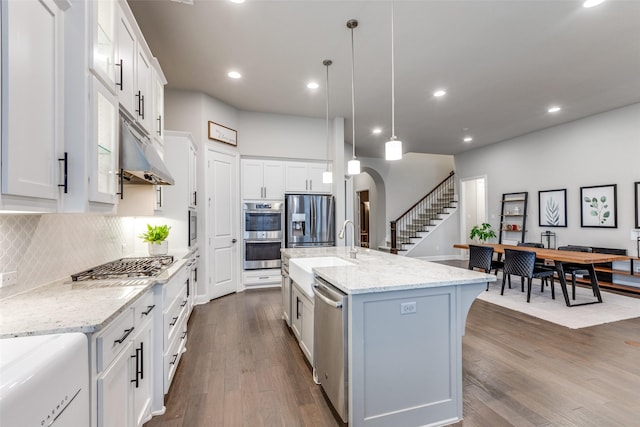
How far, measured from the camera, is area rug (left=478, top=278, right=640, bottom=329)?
12.3 feet

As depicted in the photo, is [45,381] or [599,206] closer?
[45,381]

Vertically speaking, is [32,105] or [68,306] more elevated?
[32,105]

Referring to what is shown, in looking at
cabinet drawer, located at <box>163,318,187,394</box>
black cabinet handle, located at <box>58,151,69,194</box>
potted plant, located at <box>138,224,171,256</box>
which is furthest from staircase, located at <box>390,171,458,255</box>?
black cabinet handle, located at <box>58,151,69,194</box>

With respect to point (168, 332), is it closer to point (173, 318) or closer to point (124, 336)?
point (173, 318)

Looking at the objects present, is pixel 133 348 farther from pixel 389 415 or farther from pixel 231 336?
pixel 231 336

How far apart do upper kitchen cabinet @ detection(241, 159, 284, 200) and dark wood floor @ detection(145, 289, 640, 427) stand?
7.89 ft

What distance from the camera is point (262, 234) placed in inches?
211

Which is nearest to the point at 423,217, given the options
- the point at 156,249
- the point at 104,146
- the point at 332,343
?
the point at 156,249

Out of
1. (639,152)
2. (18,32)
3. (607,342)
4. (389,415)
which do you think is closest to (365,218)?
(639,152)

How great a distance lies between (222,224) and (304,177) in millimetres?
1765

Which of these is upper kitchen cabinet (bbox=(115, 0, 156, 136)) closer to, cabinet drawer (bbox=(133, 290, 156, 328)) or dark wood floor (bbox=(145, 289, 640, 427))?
cabinet drawer (bbox=(133, 290, 156, 328))

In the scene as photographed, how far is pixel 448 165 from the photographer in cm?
1055

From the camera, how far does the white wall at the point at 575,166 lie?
522 centimetres

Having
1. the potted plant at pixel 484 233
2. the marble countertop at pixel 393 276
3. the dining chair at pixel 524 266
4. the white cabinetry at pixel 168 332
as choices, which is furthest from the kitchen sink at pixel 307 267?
the potted plant at pixel 484 233
